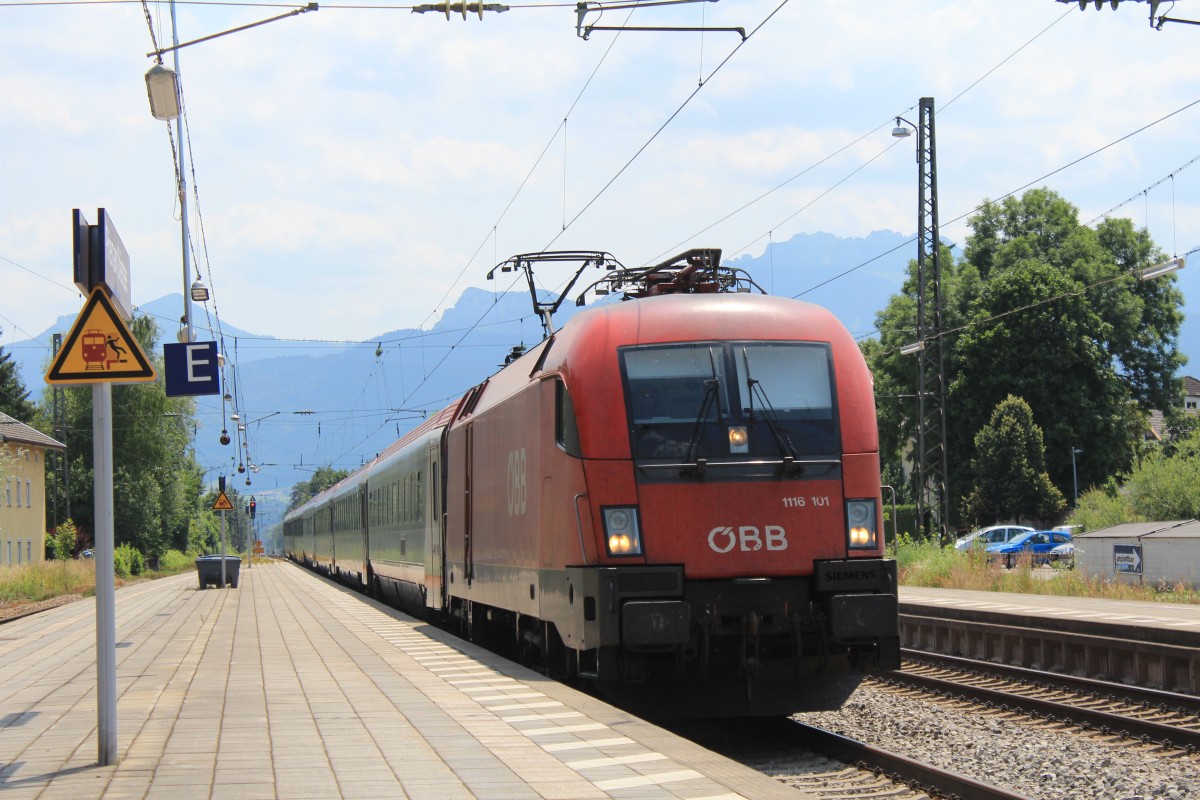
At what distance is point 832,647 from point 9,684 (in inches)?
295

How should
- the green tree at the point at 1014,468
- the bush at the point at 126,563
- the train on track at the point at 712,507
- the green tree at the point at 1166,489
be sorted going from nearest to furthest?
the train on track at the point at 712,507 < the green tree at the point at 1166,489 < the green tree at the point at 1014,468 < the bush at the point at 126,563

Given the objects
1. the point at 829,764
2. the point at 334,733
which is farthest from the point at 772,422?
the point at 334,733

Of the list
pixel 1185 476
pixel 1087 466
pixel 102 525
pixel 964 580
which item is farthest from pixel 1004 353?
pixel 102 525

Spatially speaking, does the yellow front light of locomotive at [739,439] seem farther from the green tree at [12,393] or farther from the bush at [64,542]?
the green tree at [12,393]

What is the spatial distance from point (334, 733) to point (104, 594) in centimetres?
173

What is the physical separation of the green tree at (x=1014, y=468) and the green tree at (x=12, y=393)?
51590 millimetres

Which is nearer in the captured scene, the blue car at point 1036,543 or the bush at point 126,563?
the blue car at point 1036,543

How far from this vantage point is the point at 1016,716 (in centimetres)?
1186

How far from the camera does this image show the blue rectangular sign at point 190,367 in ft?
62.0

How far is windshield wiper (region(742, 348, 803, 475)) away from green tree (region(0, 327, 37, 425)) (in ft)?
233

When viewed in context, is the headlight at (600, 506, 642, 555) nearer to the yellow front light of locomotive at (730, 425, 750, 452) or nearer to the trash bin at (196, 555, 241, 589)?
the yellow front light of locomotive at (730, 425, 750, 452)

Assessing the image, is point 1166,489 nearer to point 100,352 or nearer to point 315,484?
point 100,352

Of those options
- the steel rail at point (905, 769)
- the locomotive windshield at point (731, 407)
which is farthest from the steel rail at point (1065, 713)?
the locomotive windshield at point (731, 407)

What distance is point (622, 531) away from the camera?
979cm
